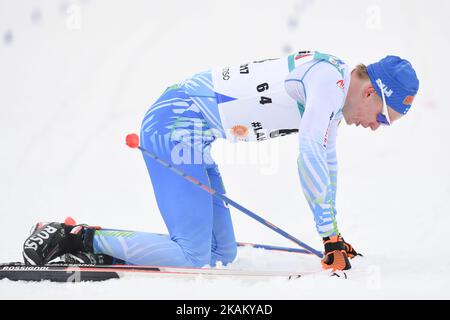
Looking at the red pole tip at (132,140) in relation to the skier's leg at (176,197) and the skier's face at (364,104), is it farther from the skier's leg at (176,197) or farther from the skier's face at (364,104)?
the skier's face at (364,104)

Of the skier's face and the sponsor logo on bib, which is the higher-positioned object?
the skier's face

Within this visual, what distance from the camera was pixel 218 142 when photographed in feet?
15.9

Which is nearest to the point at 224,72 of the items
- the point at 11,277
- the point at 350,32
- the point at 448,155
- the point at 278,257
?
the point at 278,257

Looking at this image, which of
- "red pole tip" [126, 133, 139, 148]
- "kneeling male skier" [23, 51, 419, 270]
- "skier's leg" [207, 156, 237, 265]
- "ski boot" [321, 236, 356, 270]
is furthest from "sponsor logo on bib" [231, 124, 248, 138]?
"ski boot" [321, 236, 356, 270]

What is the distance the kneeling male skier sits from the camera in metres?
2.29

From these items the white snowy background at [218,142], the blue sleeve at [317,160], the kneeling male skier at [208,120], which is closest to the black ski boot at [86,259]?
the kneeling male skier at [208,120]

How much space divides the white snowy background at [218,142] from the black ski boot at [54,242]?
726mm

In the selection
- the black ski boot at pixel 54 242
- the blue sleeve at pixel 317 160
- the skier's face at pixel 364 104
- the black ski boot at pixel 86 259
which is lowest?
the black ski boot at pixel 86 259

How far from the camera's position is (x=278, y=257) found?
293 cm

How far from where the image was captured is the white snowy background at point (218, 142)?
13.3 ft

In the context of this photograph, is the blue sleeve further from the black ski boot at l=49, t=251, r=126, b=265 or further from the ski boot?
the black ski boot at l=49, t=251, r=126, b=265

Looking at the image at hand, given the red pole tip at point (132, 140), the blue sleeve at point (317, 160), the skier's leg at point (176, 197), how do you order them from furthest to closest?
the skier's leg at point (176, 197) → the red pole tip at point (132, 140) → the blue sleeve at point (317, 160)

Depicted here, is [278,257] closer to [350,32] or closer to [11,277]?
[11,277]

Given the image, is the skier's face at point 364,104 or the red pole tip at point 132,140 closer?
the red pole tip at point 132,140
